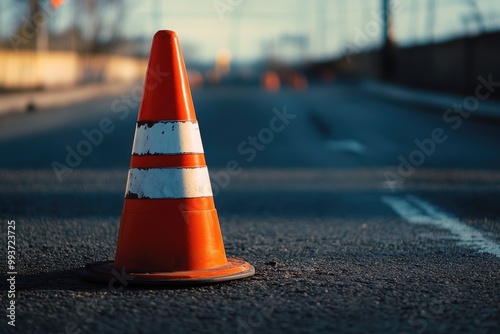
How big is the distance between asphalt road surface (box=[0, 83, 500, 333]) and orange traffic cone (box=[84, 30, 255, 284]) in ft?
0.74

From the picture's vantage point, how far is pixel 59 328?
390 centimetres

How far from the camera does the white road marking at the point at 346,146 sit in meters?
15.5

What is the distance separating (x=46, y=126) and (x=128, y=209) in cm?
1628

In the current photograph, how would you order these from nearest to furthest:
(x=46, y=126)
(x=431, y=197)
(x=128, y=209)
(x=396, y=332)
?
1. (x=396, y=332)
2. (x=128, y=209)
3. (x=431, y=197)
4. (x=46, y=126)

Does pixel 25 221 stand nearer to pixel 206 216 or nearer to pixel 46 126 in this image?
pixel 206 216

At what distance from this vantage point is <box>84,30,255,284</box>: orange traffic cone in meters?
5.01

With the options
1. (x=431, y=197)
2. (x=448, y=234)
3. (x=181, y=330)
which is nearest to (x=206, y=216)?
(x=181, y=330)

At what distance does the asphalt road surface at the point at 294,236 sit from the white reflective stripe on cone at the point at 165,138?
758mm
